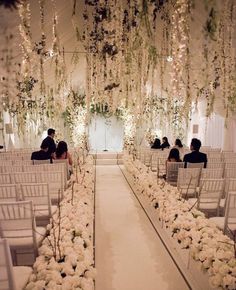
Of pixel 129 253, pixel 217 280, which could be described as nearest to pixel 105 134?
pixel 129 253

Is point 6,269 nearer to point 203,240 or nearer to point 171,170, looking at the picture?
point 203,240

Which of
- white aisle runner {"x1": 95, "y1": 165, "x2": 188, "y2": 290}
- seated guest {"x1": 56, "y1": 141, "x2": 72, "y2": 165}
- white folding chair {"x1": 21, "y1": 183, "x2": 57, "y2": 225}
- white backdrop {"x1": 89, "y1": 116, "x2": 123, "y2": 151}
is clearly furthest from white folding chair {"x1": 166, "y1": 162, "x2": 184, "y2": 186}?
white backdrop {"x1": 89, "y1": 116, "x2": 123, "y2": 151}

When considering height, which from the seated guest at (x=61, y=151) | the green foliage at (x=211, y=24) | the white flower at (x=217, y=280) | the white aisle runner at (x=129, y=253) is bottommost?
the white aisle runner at (x=129, y=253)

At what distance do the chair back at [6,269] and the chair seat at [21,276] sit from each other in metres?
0.19

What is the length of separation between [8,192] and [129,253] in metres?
1.72

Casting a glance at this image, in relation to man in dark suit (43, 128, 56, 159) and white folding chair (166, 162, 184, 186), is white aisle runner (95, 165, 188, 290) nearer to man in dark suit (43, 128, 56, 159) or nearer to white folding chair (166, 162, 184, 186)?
white folding chair (166, 162, 184, 186)

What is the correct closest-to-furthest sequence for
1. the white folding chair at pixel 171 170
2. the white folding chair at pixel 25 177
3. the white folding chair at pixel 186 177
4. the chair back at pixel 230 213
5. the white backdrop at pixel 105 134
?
1. the chair back at pixel 230 213
2. the white folding chair at pixel 25 177
3. the white folding chair at pixel 186 177
4. the white folding chair at pixel 171 170
5. the white backdrop at pixel 105 134

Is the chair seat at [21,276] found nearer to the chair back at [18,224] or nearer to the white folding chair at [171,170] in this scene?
the chair back at [18,224]

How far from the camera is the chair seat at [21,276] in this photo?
2164 millimetres

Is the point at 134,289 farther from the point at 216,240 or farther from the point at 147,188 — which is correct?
the point at 147,188

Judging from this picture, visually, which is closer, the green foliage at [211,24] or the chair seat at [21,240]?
the green foliage at [211,24]

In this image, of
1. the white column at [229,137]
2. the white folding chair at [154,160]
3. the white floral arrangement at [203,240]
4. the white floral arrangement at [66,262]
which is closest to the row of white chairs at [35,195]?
the white floral arrangement at [66,262]

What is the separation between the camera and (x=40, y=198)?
12.6 ft

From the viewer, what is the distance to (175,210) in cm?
334
